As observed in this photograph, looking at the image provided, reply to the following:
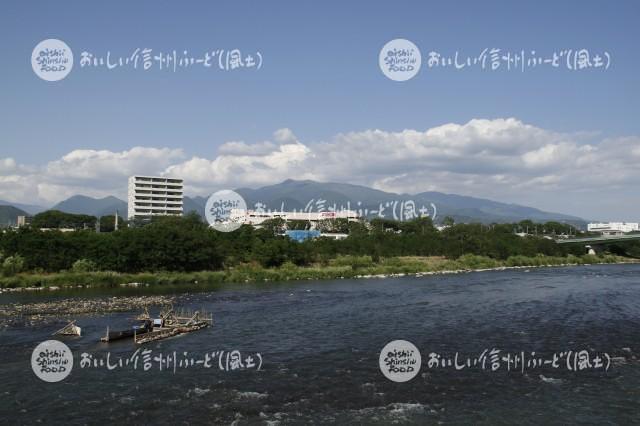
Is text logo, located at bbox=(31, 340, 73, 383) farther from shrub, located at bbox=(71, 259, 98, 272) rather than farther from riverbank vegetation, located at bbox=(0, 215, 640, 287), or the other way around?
shrub, located at bbox=(71, 259, 98, 272)

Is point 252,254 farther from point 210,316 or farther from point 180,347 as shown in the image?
point 180,347

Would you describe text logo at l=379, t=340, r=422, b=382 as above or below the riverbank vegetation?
below

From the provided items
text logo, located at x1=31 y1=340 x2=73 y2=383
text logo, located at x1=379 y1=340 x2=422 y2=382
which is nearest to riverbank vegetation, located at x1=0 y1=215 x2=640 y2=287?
text logo, located at x1=31 y1=340 x2=73 y2=383

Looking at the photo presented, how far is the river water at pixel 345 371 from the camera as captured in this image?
17.0 m

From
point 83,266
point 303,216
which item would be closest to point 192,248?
point 83,266

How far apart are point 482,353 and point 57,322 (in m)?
23.2

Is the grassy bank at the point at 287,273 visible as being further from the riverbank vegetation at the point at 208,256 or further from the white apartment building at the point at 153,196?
the white apartment building at the point at 153,196

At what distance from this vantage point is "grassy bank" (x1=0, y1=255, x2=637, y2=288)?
157 ft

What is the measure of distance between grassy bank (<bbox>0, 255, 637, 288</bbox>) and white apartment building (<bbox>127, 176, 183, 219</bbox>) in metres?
72.5

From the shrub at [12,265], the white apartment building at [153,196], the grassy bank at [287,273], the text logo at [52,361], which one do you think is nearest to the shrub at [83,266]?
the grassy bank at [287,273]

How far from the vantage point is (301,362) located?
22500 mm

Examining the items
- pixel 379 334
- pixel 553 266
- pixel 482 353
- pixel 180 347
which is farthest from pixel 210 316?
pixel 553 266

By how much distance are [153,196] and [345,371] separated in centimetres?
11583

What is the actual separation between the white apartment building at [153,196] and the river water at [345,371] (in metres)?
90.4
